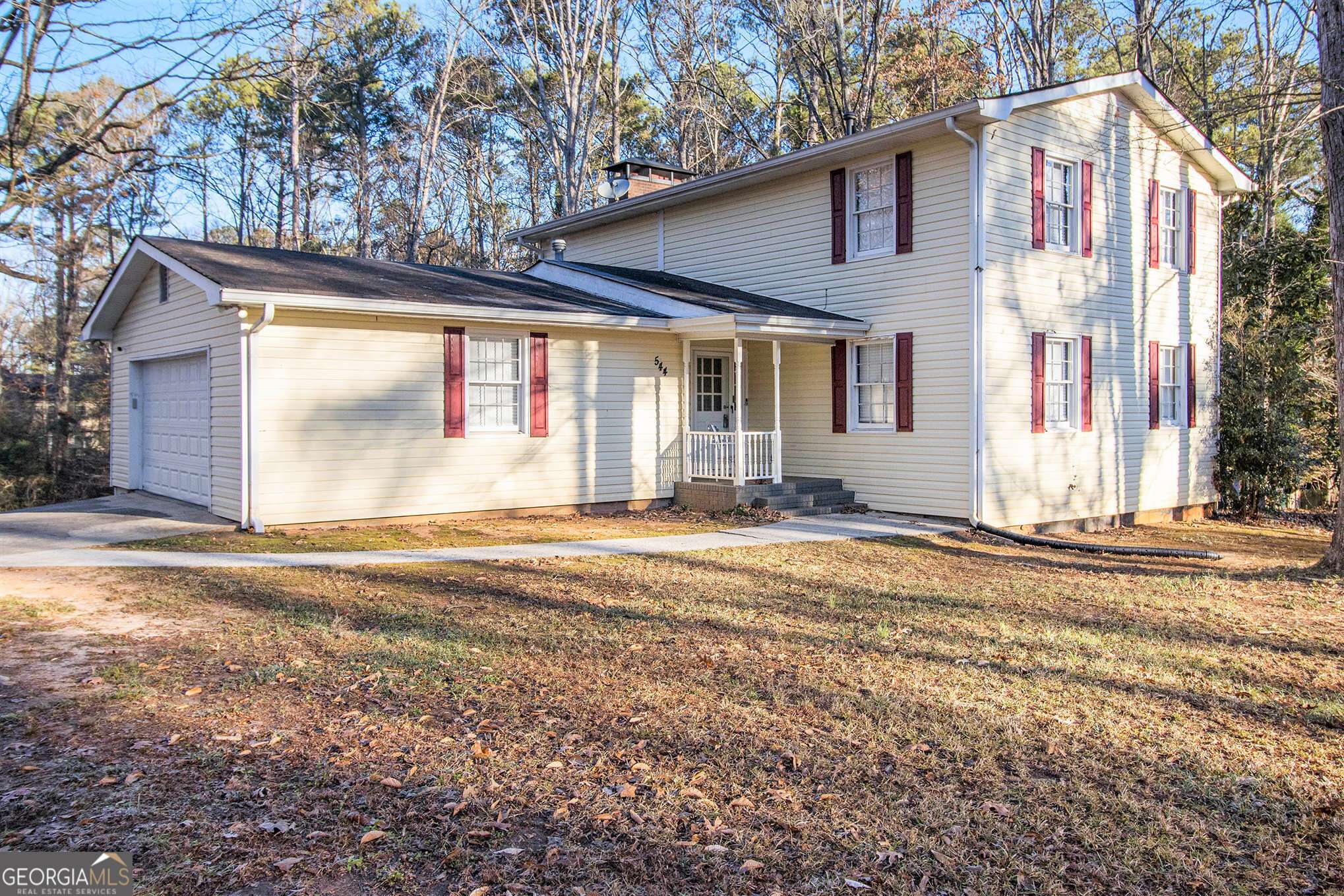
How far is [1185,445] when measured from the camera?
16.9 meters

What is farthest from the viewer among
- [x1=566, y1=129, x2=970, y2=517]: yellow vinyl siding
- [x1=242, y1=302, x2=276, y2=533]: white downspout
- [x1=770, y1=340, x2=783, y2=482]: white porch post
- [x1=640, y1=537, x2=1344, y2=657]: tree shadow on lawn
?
[x1=770, y1=340, x2=783, y2=482]: white porch post

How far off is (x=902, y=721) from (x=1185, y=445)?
14.4 meters

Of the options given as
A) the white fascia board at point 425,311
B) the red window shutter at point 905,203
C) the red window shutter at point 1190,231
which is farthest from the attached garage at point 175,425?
the red window shutter at point 1190,231

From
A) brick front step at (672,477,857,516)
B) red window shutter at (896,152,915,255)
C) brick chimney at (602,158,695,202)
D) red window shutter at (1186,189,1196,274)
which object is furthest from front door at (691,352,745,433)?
red window shutter at (1186,189,1196,274)

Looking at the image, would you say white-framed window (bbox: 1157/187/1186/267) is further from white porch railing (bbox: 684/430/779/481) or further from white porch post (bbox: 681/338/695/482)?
white porch post (bbox: 681/338/695/482)

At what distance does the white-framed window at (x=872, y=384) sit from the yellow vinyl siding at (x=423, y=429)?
9.38ft

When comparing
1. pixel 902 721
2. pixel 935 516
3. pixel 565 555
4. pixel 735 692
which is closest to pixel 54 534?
pixel 565 555

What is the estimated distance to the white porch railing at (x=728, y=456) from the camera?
14383mm

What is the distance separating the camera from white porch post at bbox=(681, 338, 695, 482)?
1495 centimetres

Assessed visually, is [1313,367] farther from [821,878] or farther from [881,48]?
[821,878]

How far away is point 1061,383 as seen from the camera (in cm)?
1436

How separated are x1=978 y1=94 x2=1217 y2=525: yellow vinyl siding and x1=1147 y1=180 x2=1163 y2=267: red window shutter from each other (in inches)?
4.2

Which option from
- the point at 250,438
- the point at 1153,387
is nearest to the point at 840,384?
the point at 1153,387

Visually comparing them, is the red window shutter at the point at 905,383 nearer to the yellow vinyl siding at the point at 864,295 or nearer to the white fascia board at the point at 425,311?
the yellow vinyl siding at the point at 864,295
